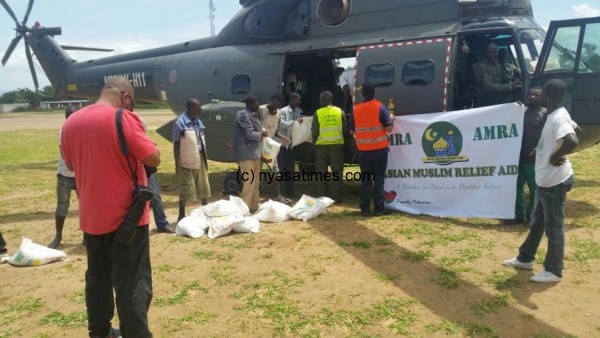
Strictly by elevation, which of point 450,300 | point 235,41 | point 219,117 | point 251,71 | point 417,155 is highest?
point 235,41

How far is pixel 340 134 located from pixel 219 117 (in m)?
2.41

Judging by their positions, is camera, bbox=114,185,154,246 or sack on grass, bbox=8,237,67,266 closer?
camera, bbox=114,185,154,246

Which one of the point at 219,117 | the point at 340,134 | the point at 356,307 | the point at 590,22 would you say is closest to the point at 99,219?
the point at 356,307

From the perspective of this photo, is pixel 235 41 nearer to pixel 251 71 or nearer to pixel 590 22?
pixel 251 71

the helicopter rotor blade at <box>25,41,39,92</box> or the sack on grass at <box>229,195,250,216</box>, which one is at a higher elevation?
the helicopter rotor blade at <box>25,41,39,92</box>

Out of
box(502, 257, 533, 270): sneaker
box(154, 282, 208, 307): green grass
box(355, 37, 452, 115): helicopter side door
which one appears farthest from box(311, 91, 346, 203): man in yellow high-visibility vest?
box(154, 282, 208, 307): green grass

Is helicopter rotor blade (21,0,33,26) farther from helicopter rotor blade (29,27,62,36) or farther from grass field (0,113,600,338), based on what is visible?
grass field (0,113,600,338)

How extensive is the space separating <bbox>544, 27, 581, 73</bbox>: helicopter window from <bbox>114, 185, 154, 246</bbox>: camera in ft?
19.5

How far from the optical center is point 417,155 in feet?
24.5

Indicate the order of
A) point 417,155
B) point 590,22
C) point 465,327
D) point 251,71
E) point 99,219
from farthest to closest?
point 251,71 < point 417,155 < point 590,22 < point 465,327 < point 99,219

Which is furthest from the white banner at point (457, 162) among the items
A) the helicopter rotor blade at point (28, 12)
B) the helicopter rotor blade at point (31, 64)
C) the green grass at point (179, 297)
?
the helicopter rotor blade at point (28, 12)

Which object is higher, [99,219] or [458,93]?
[458,93]

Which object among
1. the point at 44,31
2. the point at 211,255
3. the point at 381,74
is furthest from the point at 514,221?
the point at 44,31

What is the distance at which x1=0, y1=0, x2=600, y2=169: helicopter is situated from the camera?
666 cm
